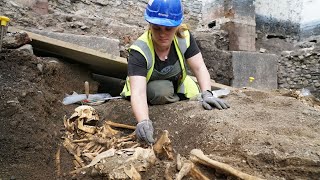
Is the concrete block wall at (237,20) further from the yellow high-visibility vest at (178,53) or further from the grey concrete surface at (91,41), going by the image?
the yellow high-visibility vest at (178,53)

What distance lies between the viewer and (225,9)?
18.6 ft

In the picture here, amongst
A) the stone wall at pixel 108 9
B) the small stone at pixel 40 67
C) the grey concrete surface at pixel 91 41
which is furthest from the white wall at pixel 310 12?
the small stone at pixel 40 67

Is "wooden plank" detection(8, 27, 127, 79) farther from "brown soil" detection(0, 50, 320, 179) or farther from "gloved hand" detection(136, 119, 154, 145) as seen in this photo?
"gloved hand" detection(136, 119, 154, 145)

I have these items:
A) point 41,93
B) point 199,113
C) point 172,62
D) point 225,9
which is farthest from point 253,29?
point 41,93

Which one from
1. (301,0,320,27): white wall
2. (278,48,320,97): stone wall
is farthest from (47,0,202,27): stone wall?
(301,0,320,27): white wall

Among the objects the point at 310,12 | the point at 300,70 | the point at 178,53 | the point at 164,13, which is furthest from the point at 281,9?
the point at 164,13

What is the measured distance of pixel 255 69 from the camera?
525 cm

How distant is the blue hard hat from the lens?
7.88 feet

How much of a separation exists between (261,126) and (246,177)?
678 millimetres

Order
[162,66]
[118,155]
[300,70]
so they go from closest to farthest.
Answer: [118,155] → [162,66] → [300,70]

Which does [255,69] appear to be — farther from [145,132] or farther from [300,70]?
[145,132]

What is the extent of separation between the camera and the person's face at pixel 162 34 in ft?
8.17

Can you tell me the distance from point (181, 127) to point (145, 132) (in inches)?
12.9

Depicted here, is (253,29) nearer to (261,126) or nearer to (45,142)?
(261,126)
